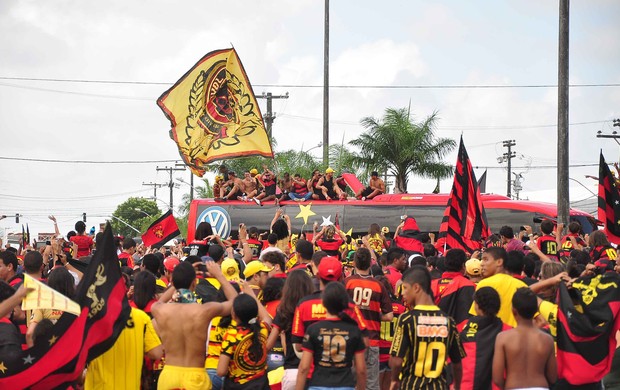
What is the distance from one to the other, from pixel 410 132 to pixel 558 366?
105 ft

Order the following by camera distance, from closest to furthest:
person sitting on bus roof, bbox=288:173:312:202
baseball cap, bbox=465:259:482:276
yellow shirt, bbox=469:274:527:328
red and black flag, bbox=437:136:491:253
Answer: yellow shirt, bbox=469:274:527:328 < baseball cap, bbox=465:259:482:276 < red and black flag, bbox=437:136:491:253 < person sitting on bus roof, bbox=288:173:312:202

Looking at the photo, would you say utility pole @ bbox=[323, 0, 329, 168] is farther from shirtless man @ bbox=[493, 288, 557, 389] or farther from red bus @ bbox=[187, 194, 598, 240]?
shirtless man @ bbox=[493, 288, 557, 389]

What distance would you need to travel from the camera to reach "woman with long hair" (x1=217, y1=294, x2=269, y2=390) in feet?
25.5

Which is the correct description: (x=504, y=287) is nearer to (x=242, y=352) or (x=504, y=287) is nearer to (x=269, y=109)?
(x=242, y=352)

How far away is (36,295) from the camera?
254 inches

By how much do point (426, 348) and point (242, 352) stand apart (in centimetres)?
147

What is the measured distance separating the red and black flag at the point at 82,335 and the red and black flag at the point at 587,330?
11.7ft

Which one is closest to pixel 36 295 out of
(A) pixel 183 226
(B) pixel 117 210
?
(A) pixel 183 226

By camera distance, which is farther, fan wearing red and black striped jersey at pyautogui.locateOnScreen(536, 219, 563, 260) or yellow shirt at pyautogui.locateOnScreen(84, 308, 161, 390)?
fan wearing red and black striped jersey at pyautogui.locateOnScreen(536, 219, 563, 260)

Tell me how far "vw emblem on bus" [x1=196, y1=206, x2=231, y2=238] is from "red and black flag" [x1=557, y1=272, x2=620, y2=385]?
2257cm

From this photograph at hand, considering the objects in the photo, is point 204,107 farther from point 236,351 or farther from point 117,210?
point 117,210

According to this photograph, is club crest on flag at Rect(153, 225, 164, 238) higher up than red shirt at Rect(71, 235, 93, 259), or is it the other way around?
club crest on flag at Rect(153, 225, 164, 238)

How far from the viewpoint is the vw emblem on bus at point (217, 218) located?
99.8ft

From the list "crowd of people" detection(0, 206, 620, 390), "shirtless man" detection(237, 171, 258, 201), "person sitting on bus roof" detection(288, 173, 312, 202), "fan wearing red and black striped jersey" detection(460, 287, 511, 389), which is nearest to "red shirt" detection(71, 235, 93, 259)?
"crowd of people" detection(0, 206, 620, 390)
